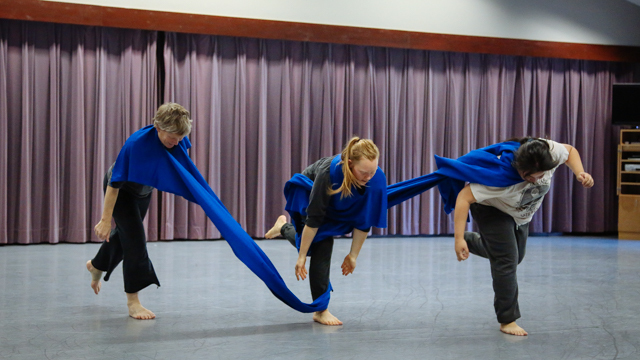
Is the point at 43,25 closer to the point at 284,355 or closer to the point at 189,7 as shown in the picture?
the point at 189,7

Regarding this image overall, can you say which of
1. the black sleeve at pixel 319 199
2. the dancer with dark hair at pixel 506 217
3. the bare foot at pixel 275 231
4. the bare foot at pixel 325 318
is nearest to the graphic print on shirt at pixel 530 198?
the dancer with dark hair at pixel 506 217

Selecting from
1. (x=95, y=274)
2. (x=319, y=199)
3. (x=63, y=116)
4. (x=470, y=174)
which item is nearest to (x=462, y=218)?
(x=470, y=174)

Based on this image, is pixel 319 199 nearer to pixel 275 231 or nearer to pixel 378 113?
pixel 275 231

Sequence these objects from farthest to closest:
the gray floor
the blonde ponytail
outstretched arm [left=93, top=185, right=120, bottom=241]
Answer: outstretched arm [left=93, top=185, right=120, bottom=241] < the blonde ponytail < the gray floor

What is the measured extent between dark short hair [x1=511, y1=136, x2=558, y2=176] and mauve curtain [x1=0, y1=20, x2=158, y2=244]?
14.8 feet

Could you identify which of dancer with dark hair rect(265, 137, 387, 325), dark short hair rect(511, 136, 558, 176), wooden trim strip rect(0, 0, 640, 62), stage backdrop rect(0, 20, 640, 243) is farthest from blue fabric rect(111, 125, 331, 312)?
wooden trim strip rect(0, 0, 640, 62)

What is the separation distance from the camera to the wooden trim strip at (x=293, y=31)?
567 centimetres

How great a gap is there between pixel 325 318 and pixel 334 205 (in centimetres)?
57

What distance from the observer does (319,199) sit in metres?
2.67

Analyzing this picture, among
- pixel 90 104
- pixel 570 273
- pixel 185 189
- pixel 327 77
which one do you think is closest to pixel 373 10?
pixel 327 77

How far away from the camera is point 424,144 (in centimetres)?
698

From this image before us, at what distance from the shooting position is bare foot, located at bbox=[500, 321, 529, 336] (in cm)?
266

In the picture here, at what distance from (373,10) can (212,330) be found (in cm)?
491

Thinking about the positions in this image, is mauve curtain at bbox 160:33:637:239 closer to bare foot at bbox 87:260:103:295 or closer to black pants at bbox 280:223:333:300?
bare foot at bbox 87:260:103:295
